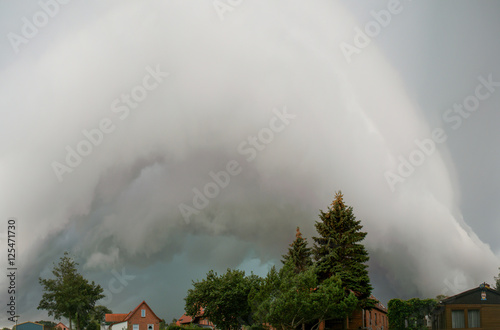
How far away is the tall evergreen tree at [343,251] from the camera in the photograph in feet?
175

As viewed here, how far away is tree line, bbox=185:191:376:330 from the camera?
162ft

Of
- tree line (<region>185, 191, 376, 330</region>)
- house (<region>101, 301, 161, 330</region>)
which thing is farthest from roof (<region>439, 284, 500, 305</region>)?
house (<region>101, 301, 161, 330</region>)

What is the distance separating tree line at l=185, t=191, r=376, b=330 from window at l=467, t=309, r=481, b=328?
33.2 feet

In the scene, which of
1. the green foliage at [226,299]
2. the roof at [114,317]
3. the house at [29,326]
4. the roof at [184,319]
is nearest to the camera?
the green foliage at [226,299]

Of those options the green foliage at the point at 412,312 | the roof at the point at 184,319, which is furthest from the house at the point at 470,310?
the roof at the point at 184,319

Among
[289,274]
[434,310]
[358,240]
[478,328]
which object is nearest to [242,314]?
[289,274]

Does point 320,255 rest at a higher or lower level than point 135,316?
higher

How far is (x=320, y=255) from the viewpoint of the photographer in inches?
2199

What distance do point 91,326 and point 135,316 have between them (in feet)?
25.9

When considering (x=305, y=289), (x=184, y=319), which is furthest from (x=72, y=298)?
(x=305, y=289)

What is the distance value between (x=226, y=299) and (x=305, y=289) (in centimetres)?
1269

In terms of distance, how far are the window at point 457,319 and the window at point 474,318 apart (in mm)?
786

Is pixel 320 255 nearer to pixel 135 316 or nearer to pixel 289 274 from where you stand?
pixel 289 274

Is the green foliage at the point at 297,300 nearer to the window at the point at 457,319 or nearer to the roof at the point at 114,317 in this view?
the window at the point at 457,319
